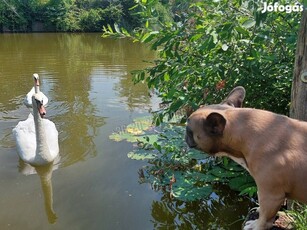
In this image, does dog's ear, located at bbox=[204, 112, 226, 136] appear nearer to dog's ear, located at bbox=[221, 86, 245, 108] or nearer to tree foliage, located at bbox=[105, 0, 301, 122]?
dog's ear, located at bbox=[221, 86, 245, 108]

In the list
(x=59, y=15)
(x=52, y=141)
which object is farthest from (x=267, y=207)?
(x=59, y=15)

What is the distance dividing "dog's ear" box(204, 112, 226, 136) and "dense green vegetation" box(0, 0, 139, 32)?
33876 mm

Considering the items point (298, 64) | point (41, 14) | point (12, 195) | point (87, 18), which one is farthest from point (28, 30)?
point (298, 64)

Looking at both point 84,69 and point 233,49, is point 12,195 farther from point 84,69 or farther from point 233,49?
point 84,69

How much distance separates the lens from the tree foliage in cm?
351

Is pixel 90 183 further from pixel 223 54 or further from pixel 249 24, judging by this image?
pixel 249 24

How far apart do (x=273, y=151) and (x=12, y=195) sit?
13.1 feet

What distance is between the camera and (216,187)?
511 cm

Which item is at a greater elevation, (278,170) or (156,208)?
(278,170)

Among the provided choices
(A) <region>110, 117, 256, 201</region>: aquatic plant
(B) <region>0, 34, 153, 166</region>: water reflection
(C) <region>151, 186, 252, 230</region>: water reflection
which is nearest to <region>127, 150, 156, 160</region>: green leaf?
(A) <region>110, 117, 256, 201</region>: aquatic plant

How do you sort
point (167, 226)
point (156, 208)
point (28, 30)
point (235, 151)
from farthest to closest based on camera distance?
point (28, 30), point (156, 208), point (167, 226), point (235, 151)

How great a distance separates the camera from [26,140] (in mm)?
6246

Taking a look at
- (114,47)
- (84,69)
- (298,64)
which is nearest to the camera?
(298,64)

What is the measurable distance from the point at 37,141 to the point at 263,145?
4.49 m
